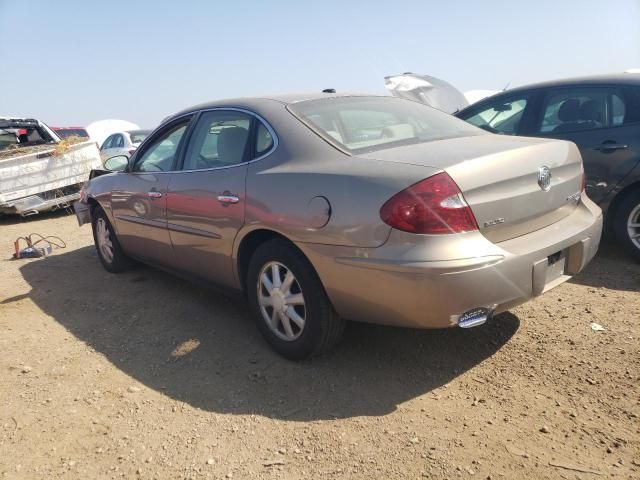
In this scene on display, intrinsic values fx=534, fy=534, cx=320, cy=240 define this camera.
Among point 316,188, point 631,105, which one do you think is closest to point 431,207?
point 316,188

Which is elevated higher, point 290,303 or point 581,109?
point 581,109

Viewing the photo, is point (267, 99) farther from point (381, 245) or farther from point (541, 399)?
point (541, 399)

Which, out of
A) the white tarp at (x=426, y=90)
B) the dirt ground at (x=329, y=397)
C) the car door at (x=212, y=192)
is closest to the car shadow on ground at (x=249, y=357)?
the dirt ground at (x=329, y=397)

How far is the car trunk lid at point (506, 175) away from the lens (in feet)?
8.23

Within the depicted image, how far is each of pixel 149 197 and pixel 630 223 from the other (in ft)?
12.8

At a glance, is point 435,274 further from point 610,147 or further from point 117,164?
point 117,164

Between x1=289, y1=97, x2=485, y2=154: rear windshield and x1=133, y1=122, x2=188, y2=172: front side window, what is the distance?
121 cm

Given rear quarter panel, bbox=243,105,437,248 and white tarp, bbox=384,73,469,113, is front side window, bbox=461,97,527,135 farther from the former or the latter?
white tarp, bbox=384,73,469,113

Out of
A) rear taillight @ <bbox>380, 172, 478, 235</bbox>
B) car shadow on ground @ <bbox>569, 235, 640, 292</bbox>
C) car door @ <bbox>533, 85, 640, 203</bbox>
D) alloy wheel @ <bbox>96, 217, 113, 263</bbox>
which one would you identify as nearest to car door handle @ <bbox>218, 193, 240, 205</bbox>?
rear taillight @ <bbox>380, 172, 478, 235</bbox>

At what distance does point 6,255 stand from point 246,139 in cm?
461

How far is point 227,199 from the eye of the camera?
129 inches

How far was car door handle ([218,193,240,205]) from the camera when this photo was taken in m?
3.21

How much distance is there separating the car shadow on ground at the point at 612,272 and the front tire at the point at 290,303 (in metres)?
2.28

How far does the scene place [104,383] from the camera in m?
3.10
